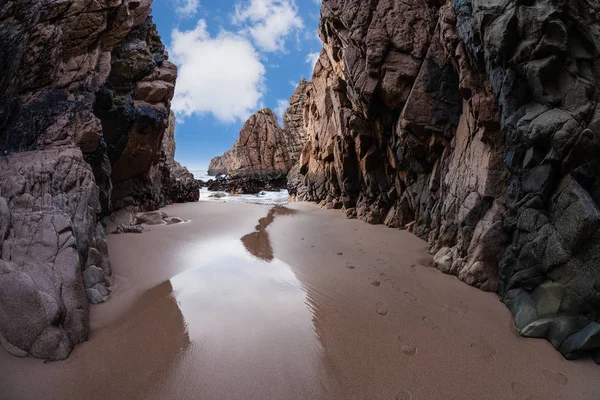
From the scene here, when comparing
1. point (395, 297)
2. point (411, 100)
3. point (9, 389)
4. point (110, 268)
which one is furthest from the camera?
point (411, 100)

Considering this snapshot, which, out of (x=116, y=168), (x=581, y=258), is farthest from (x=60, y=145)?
(x=581, y=258)

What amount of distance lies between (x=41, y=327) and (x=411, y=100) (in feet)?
32.8

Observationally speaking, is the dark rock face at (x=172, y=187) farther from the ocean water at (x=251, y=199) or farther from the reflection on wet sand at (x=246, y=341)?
the reflection on wet sand at (x=246, y=341)

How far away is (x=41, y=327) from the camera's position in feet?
11.0

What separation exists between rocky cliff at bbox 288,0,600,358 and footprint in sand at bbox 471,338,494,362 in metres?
0.70

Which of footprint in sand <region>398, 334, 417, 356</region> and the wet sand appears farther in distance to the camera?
footprint in sand <region>398, 334, 417, 356</region>

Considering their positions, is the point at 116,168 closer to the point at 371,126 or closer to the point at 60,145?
the point at 60,145

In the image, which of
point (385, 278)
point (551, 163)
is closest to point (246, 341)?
point (385, 278)

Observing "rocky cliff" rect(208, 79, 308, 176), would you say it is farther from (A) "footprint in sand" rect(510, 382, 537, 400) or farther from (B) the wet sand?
(A) "footprint in sand" rect(510, 382, 537, 400)

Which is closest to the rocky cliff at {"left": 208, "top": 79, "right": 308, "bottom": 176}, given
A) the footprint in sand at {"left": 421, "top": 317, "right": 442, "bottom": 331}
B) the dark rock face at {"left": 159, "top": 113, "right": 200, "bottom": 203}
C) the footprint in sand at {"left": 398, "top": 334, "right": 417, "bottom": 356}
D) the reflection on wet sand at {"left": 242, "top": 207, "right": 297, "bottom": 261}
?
the dark rock face at {"left": 159, "top": 113, "right": 200, "bottom": 203}

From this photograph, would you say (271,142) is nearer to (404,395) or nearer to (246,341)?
(246,341)

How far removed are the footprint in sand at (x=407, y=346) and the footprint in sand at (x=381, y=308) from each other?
23.5 inches

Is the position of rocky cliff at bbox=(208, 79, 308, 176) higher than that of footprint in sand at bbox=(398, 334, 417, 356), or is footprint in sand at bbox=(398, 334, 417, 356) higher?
rocky cliff at bbox=(208, 79, 308, 176)

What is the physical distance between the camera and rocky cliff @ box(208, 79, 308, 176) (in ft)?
181
